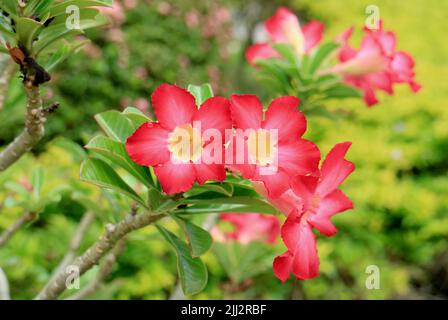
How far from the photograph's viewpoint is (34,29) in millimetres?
773

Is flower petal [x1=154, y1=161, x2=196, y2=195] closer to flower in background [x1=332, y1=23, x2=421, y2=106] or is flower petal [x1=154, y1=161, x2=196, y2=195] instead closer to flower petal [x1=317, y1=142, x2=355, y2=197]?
flower petal [x1=317, y1=142, x2=355, y2=197]

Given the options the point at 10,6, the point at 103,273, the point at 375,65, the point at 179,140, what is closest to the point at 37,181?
the point at 103,273

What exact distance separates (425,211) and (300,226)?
63.8 inches

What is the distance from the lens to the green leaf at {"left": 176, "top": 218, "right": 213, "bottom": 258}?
33.8 inches

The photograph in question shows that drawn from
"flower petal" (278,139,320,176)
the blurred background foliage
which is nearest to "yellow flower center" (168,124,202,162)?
"flower petal" (278,139,320,176)

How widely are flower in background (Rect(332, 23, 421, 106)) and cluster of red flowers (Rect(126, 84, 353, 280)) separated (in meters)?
0.51

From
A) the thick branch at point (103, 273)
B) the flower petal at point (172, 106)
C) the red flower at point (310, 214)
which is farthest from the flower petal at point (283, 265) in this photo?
the thick branch at point (103, 273)

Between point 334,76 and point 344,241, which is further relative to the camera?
point 344,241

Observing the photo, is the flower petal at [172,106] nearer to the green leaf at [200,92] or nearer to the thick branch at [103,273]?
the green leaf at [200,92]

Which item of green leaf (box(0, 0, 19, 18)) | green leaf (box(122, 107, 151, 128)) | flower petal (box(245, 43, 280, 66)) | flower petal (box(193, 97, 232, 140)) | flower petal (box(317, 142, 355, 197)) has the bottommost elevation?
flower petal (box(317, 142, 355, 197))

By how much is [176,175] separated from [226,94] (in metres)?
3.90

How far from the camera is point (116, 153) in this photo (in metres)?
0.80

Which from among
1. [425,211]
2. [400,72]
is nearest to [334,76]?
[400,72]

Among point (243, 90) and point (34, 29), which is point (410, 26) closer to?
point (243, 90)
